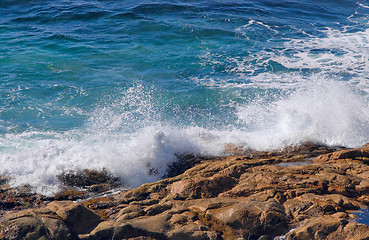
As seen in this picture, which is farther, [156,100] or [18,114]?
[156,100]

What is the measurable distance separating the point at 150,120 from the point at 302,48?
8.30m

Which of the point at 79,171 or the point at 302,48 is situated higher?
the point at 302,48

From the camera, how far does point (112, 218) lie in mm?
5371

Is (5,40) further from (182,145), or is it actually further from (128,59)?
(182,145)

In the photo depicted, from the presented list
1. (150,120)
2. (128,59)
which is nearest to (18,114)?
(150,120)

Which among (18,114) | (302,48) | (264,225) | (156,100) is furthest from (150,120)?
(302,48)

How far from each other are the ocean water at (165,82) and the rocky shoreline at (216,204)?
91 cm

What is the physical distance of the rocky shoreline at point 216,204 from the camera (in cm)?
472

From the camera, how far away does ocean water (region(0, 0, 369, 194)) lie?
8.08m

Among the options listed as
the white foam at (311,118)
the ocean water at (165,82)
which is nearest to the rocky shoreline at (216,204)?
the ocean water at (165,82)

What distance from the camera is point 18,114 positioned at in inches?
395

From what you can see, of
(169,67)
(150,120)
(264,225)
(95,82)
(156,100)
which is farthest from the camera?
(169,67)

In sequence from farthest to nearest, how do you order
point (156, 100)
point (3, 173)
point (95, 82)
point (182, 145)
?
1. point (95, 82)
2. point (156, 100)
3. point (182, 145)
4. point (3, 173)

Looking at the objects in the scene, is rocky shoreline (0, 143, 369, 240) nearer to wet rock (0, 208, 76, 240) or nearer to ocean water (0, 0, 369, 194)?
wet rock (0, 208, 76, 240)
